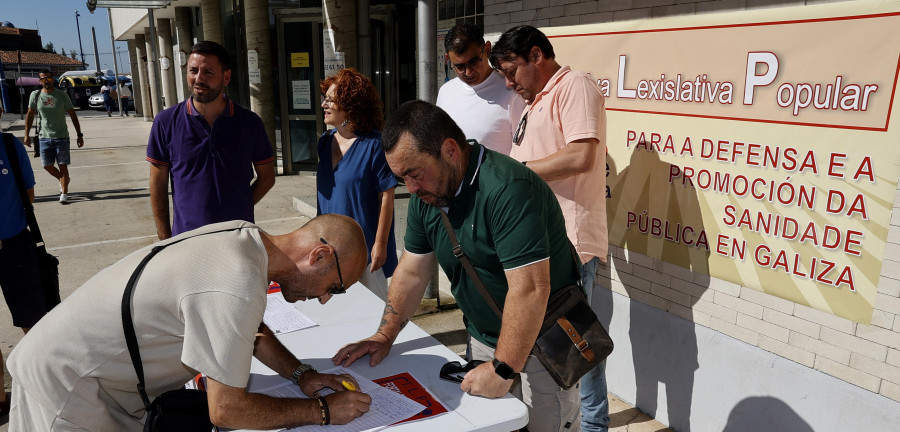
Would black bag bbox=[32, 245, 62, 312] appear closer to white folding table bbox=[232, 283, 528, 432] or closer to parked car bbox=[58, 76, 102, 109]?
white folding table bbox=[232, 283, 528, 432]

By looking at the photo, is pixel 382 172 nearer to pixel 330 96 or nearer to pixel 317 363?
pixel 330 96

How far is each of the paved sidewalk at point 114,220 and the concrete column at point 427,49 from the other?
1.95 meters

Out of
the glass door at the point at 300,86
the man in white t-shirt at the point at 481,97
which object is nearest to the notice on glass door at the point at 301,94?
the glass door at the point at 300,86

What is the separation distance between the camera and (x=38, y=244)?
395 centimetres

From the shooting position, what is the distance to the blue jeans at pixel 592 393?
3.19 metres

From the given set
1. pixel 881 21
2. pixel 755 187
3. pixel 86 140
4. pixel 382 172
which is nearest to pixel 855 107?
pixel 881 21

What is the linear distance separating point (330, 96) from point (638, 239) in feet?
6.68

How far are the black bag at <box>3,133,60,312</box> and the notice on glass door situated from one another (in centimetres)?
779

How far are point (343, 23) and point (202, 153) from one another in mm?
5906

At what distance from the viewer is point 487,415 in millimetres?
1991

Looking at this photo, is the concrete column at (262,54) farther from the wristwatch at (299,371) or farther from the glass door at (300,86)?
the wristwatch at (299,371)

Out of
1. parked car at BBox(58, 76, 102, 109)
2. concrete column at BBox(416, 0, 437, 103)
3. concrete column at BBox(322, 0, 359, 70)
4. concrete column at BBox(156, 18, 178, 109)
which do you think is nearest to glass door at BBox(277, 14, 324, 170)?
concrete column at BBox(322, 0, 359, 70)

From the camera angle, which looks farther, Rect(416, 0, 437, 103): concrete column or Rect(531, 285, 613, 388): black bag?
Rect(416, 0, 437, 103): concrete column

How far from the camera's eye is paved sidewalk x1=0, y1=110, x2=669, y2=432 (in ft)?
16.4
